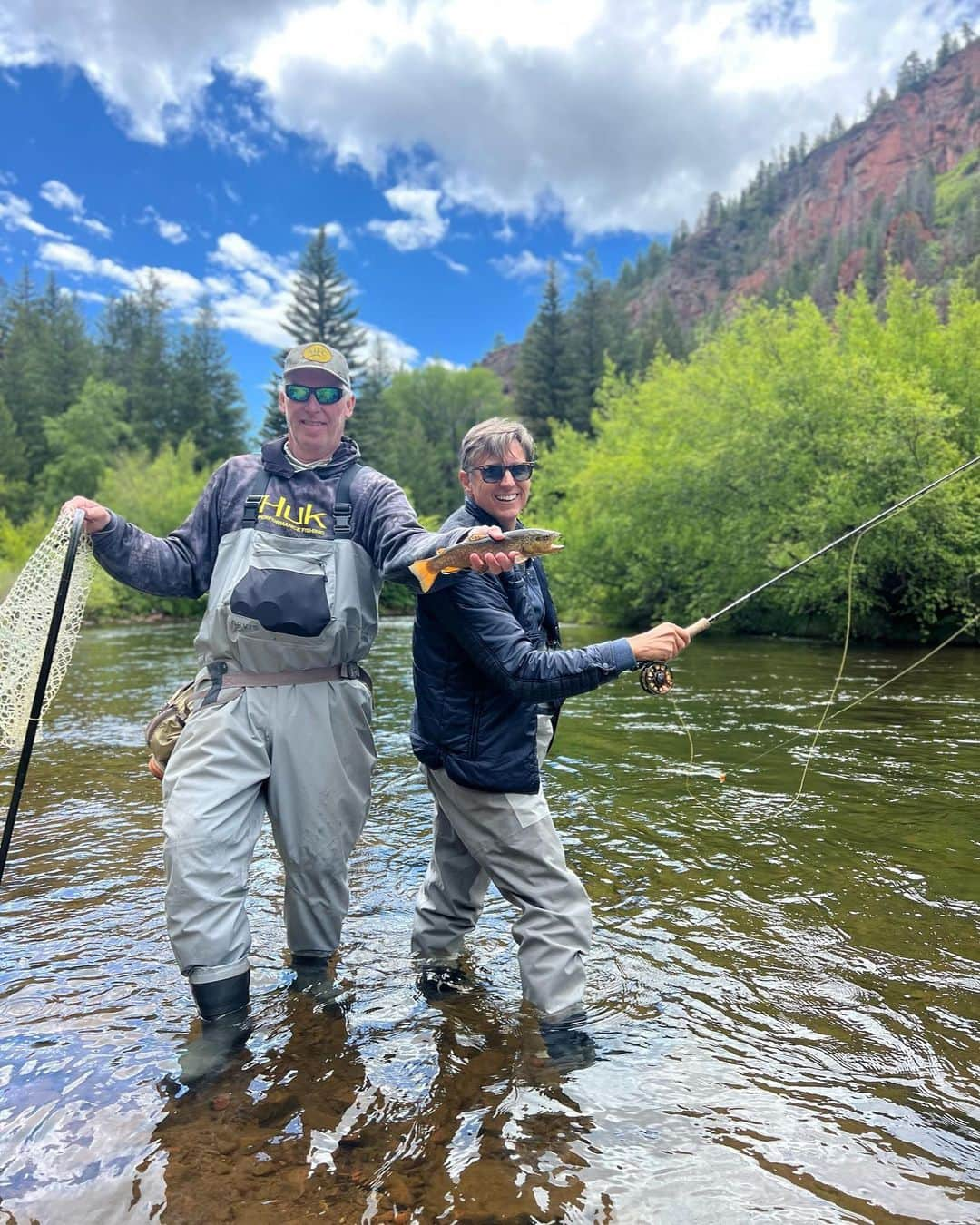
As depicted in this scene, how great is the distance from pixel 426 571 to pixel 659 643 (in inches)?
38.8

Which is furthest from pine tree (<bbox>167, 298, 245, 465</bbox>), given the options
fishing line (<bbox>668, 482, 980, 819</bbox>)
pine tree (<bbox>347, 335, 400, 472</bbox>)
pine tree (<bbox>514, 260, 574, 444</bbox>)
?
fishing line (<bbox>668, 482, 980, 819</bbox>)

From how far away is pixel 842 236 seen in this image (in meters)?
155

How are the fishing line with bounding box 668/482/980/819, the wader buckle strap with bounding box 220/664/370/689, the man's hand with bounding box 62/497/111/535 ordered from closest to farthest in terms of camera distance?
the wader buckle strap with bounding box 220/664/370/689 → the man's hand with bounding box 62/497/111/535 → the fishing line with bounding box 668/482/980/819

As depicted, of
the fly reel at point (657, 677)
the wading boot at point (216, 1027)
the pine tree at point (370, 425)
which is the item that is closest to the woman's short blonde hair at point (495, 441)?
the fly reel at point (657, 677)

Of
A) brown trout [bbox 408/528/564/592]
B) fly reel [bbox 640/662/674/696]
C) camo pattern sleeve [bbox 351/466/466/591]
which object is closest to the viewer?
brown trout [bbox 408/528/564/592]

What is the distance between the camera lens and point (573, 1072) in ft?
10.4

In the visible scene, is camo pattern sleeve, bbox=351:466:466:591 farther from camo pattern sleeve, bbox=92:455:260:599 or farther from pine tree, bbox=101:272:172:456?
pine tree, bbox=101:272:172:456

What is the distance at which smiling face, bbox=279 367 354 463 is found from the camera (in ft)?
11.6

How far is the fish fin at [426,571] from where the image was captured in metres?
2.97

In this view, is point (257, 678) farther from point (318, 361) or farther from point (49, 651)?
point (318, 361)

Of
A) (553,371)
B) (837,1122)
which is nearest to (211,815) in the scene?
(837,1122)

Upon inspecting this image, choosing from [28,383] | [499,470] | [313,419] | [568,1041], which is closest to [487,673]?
[499,470]

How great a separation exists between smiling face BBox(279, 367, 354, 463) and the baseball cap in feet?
0.07

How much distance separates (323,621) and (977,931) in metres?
3.82
